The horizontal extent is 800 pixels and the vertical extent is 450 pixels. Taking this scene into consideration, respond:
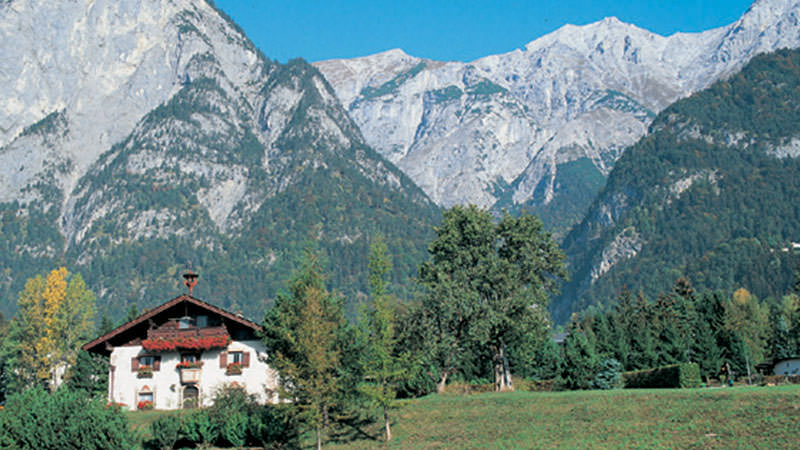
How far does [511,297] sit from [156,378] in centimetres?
3038

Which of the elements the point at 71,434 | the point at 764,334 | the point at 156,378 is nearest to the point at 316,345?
the point at 71,434

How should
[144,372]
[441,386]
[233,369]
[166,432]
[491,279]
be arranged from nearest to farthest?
[166,432] → [441,386] → [233,369] → [144,372] → [491,279]

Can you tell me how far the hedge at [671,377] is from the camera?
51.8 meters

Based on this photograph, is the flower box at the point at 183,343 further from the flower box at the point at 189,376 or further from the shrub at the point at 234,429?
the shrub at the point at 234,429

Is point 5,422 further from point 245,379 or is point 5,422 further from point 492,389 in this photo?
point 492,389

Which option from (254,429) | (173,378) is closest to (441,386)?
(254,429)

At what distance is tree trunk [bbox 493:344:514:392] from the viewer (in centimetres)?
6219

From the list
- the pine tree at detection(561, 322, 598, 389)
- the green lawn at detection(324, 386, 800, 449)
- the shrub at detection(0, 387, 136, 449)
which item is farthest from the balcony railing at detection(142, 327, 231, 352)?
the shrub at detection(0, 387, 136, 449)

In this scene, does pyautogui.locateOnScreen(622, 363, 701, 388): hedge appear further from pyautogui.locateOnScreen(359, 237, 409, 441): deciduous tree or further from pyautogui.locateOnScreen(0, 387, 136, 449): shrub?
pyautogui.locateOnScreen(0, 387, 136, 449): shrub

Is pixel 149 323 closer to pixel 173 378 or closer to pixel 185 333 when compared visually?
pixel 185 333

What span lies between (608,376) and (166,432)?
31312mm

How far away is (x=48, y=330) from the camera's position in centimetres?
9212

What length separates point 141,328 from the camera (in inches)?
2633

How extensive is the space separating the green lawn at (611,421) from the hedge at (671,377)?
26.3ft
